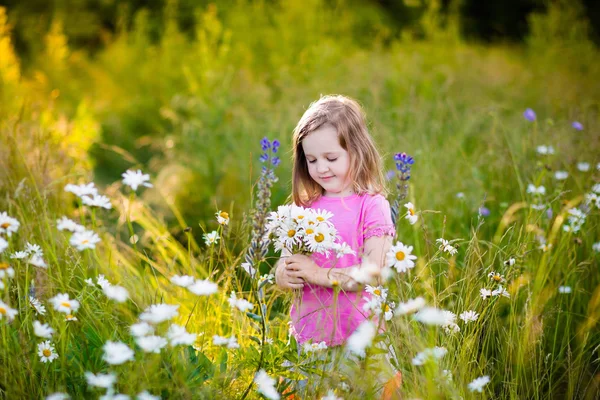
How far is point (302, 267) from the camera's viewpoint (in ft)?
6.65

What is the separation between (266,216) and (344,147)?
0.56m

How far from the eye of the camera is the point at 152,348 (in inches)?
57.4

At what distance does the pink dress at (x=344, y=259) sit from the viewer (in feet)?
7.07

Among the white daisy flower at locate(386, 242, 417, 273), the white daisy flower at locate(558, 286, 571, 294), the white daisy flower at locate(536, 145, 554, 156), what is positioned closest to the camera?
the white daisy flower at locate(386, 242, 417, 273)

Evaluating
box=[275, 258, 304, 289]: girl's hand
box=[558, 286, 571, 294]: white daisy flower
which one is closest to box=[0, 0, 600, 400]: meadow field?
box=[558, 286, 571, 294]: white daisy flower

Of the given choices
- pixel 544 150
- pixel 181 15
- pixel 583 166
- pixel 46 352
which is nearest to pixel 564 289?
pixel 544 150

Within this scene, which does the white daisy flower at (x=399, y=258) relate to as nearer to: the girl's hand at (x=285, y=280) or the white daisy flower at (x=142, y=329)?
the girl's hand at (x=285, y=280)

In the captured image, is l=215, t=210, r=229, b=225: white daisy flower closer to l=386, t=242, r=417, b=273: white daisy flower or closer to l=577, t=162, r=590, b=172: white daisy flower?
l=386, t=242, r=417, b=273: white daisy flower

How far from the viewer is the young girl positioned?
7.10 ft

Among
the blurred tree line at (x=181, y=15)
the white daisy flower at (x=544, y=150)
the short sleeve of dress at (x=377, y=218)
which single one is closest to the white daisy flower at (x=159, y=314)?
the short sleeve of dress at (x=377, y=218)

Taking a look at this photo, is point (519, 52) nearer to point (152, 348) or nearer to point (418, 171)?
point (418, 171)

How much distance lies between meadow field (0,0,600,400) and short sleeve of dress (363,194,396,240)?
0.10 meters

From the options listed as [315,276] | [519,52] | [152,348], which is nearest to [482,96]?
[315,276]

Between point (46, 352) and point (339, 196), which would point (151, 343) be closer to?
point (46, 352)
